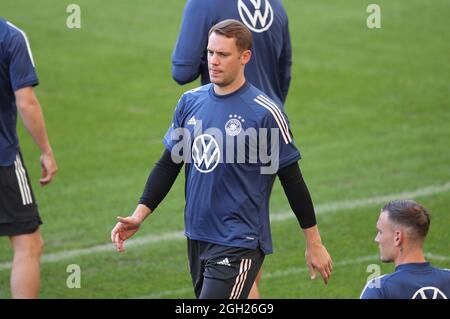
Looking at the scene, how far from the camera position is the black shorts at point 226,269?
227 inches

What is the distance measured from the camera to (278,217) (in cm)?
1012

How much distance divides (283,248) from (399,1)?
10966mm

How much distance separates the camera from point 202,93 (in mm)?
5965

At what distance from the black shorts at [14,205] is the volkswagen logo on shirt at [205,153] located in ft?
6.06

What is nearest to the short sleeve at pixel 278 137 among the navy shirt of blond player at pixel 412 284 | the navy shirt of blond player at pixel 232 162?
the navy shirt of blond player at pixel 232 162

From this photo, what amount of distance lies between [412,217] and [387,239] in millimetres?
170

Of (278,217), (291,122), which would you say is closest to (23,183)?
(278,217)

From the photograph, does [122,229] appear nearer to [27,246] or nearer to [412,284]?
[27,246]

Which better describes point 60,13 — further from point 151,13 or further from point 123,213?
point 123,213

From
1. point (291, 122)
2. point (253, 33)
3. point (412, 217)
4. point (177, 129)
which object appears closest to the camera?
point (412, 217)

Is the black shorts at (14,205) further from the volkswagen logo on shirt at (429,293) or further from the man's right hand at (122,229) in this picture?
the volkswagen logo on shirt at (429,293)

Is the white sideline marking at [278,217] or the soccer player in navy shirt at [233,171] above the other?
the soccer player in navy shirt at [233,171]

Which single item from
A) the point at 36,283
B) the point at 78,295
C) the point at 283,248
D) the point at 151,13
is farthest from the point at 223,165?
the point at 151,13

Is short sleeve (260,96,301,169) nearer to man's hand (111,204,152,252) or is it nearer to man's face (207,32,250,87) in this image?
man's face (207,32,250,87)
